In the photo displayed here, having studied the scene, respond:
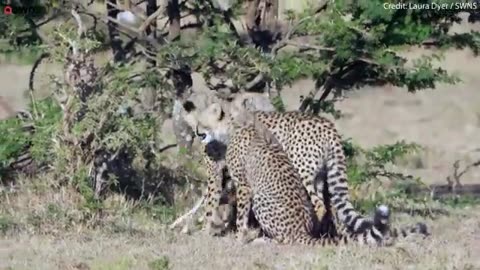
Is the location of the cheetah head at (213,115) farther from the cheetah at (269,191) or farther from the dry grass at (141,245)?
the dry grass at (141,245)

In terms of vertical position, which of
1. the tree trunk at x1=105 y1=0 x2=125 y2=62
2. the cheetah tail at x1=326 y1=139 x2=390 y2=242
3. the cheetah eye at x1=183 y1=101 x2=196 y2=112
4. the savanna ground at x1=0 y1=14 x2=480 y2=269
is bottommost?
the savanna ground at x1=0 y1=14 x2=480 y2=269

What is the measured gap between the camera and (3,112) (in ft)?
51.8

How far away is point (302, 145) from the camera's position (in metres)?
9.56

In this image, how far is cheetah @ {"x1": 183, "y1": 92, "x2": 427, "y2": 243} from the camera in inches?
374

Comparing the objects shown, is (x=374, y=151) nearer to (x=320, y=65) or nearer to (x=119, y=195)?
(x=320, y=65)

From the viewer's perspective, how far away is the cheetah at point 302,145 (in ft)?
31.1

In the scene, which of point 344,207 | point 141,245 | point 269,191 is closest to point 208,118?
point 269,191

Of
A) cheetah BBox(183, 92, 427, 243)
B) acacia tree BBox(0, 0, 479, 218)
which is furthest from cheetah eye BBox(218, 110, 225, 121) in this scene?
acacia tree BBox(0, 0, 479, 218)

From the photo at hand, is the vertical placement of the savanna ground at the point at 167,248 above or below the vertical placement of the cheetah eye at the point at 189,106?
below

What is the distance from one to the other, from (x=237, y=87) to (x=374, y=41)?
1.04 meters

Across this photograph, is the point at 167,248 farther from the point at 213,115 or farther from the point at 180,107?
the point at 180,107

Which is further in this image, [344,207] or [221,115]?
[221,115]

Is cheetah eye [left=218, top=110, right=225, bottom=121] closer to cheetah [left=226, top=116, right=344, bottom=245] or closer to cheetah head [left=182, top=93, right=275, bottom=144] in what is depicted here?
cheetah head [left=182, top=93, right=275, bottom=144]

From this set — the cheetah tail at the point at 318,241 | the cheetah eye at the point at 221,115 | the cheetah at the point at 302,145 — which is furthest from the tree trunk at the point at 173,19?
the cheetah tail at the point at 318,241
